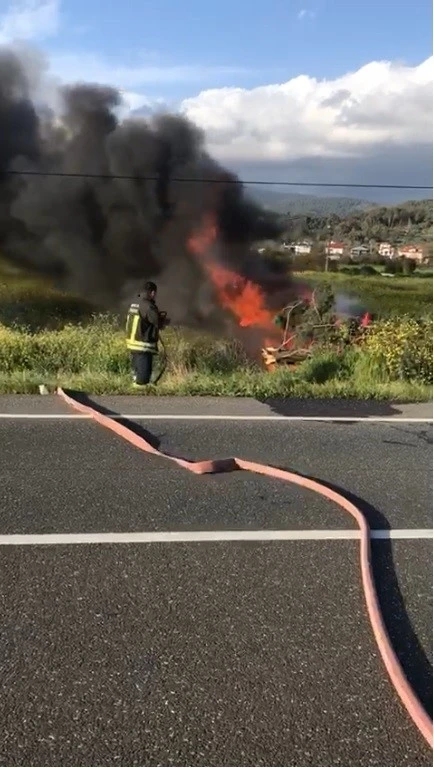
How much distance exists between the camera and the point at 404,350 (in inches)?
365

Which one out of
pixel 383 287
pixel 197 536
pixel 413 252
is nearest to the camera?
pixel 197 536

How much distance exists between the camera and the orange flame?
86.0 ft

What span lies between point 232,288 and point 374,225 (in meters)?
6.27

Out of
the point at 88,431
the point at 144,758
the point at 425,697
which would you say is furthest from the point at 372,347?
the point at 144,758

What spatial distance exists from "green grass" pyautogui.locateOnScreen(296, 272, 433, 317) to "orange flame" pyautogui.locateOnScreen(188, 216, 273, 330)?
8.15ft

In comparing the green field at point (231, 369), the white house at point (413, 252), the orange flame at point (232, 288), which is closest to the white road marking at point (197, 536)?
the green field at point (231, 369)

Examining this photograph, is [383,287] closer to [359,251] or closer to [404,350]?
[359,251]

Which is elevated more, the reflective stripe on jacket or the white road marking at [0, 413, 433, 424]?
the reflective stripe on jacket

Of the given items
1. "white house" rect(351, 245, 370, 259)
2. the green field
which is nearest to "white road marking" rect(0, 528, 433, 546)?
the green field

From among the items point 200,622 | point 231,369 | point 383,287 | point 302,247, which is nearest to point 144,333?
point 231,369

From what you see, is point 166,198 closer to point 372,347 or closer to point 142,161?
point 142,161

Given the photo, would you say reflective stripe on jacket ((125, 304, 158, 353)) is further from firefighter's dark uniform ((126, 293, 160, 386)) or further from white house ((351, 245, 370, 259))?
white house ((351, 245, 370, 259))

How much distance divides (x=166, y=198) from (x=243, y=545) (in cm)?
2932

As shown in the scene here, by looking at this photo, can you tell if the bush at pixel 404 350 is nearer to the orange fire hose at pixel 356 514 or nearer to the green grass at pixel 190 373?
the green grass at pixel 190 373
